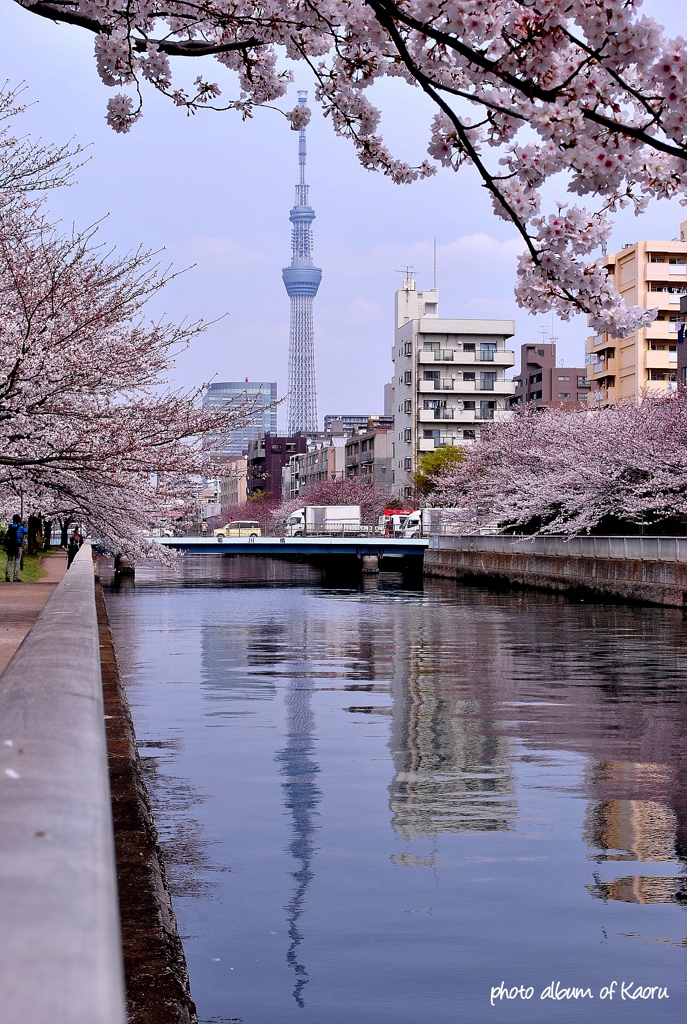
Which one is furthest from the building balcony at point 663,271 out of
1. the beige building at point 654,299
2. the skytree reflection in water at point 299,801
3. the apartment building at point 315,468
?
the skytree reflection in water at point 299,801

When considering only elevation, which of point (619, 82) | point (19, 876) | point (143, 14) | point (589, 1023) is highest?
point (143, 14)

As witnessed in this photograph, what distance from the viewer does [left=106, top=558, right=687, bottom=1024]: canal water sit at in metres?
6.68

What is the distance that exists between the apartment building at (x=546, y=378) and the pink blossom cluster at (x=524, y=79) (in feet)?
344

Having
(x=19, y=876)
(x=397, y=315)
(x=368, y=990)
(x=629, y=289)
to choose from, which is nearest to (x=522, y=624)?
(x=368, y=990)

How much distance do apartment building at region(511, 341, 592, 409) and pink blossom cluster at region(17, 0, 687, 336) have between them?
10473 cm

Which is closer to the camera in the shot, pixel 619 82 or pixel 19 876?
pixel 19 876

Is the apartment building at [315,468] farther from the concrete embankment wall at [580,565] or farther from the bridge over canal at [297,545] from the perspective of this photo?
the concrete embankment wall at [580,565]

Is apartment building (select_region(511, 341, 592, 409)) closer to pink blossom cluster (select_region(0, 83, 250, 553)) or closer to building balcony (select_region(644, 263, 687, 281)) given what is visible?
building balcony (select_region(644, 263, 687, 281))

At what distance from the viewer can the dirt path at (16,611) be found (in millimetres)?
11270

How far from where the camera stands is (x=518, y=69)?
5.33 meters

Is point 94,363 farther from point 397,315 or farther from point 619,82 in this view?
point 397,315

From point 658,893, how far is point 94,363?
1217 centimetres

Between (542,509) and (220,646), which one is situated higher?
(542,509)

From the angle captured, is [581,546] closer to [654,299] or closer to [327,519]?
[654,299]
